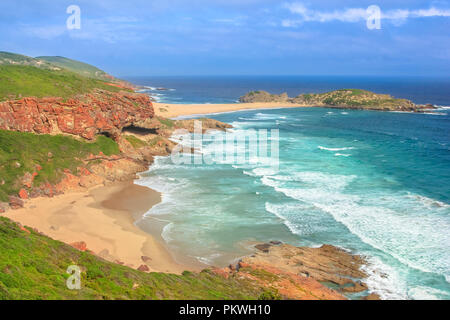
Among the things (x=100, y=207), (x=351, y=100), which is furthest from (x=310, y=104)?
(x=100, y=207)

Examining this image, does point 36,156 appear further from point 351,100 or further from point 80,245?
point 351,100

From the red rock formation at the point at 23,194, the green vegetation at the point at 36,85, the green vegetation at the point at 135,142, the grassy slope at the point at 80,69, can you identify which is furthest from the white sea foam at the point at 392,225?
the grassy slope at the point at 80,69

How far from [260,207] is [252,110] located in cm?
7970

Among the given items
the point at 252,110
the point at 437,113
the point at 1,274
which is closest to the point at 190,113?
the point at 252,110

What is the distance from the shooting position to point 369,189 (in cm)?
3369

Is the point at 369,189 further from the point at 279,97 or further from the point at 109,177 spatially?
the point at 279,97

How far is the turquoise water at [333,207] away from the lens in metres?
21.8

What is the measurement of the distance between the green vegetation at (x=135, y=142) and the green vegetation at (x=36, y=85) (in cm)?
683

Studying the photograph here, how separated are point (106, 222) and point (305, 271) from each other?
48.2ft

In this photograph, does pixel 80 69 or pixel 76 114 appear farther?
pixel 80 69

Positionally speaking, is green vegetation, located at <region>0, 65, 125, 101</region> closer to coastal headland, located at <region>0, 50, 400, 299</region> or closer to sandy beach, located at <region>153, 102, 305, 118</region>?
coastal headland, located at <region>0, 50, 400, 299</region>

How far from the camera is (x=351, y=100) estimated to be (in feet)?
369

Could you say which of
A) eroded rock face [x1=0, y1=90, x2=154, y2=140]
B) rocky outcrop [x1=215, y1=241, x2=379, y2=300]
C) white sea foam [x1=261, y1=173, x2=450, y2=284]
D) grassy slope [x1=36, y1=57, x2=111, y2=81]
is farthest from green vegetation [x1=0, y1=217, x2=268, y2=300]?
grassy slope [x1=36, y1=57, x2=111, y2=81]
